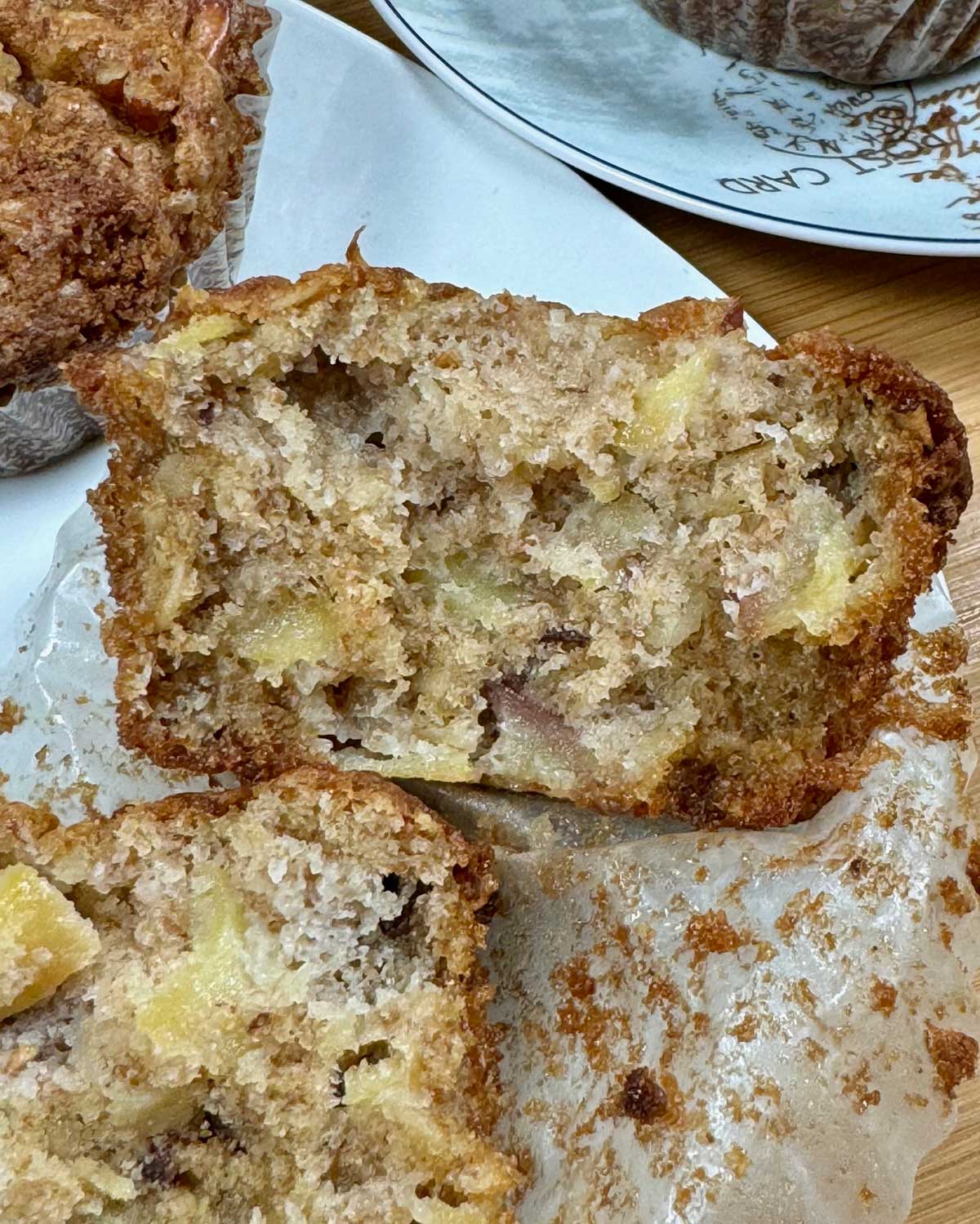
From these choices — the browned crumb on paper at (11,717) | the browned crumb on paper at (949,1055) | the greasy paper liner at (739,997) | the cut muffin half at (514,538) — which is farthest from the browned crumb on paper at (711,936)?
the browned crumb on paper at (11,717)

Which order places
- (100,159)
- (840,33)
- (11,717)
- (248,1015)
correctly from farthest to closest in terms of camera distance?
(840,33)
(11,717)
(100,159)
(248,1015)

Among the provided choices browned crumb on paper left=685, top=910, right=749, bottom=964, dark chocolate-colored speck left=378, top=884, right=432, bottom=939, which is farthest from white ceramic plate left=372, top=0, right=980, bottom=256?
dark chocolate-colored speck left=378, top=884, right=432, bottom=939

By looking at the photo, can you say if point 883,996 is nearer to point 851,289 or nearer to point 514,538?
point 514,538

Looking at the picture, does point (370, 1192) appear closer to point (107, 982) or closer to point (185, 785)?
point (107, 982)

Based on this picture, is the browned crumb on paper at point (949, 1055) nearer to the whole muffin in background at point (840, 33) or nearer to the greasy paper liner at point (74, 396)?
the greasy paper liner at point (74, 396)

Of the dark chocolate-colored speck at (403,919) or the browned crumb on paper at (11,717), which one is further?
the browned crumb on paper at (11,717)

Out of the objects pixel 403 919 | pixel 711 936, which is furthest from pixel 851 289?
pixel 403 919
